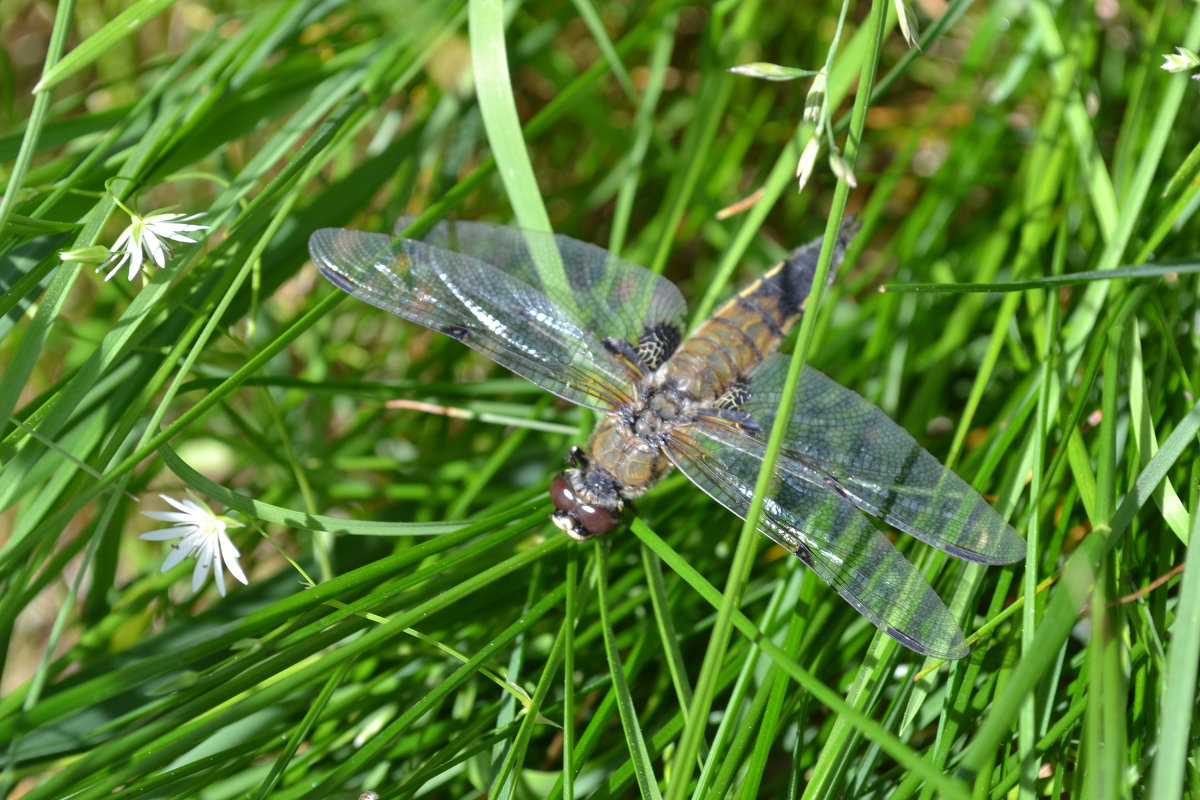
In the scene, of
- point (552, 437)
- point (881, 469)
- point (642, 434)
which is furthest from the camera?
point (552, 437)

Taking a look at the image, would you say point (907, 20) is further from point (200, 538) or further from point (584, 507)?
point (200, 538)

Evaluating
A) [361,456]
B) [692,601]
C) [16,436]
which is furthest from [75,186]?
[692,601]

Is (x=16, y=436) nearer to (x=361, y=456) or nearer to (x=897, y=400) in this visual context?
(x=361, y=456)

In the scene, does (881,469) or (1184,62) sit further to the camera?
(881,469)

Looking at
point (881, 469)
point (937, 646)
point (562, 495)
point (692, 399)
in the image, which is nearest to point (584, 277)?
point (692, 399)

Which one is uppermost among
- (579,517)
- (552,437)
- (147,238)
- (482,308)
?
(147,238)

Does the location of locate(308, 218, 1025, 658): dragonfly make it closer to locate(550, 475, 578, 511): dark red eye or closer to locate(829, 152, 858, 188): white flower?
locate(550, 475, 578, 511): dark red eye

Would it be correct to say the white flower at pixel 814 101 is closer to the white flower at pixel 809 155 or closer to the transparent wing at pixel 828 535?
the white flower at pixel 809 155

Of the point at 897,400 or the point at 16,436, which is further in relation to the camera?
the point at 897,400
